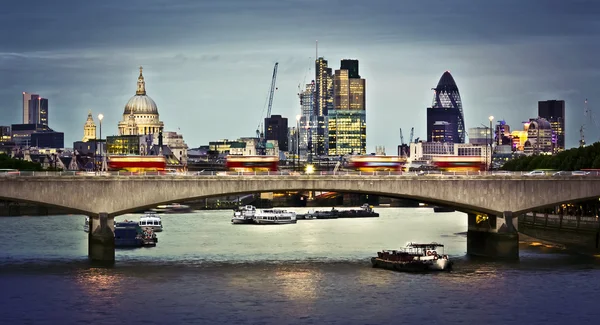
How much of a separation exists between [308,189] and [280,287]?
17.3 metres

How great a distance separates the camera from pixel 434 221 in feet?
628

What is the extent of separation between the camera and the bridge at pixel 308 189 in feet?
357

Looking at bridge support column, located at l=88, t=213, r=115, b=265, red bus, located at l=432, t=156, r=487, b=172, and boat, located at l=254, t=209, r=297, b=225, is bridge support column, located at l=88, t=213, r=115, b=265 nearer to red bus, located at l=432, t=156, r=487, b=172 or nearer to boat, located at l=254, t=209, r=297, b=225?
red bus, located at l=432, t=156, r=487, b=172

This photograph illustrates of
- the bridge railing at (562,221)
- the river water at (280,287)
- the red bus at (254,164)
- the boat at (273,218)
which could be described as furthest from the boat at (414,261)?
the boat at (273,218)

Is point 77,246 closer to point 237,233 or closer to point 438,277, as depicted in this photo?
point 237,233

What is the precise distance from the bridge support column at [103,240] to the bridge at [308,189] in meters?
0.08

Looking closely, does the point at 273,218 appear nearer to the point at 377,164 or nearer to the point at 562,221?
the point at 562,221

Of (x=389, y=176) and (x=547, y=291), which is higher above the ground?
(x=389, y=176)

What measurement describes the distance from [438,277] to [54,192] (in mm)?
31925

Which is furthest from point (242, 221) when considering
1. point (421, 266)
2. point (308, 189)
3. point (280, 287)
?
point (280, 287)

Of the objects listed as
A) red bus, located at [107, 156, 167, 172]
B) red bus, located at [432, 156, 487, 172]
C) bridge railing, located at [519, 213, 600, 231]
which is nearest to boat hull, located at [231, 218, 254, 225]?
bridge railing, located at [519, 213, 600, 231]

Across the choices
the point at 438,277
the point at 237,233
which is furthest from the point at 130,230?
the point at 438,277

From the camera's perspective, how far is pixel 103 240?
109000mm

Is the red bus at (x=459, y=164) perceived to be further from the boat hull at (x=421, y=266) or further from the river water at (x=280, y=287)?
the boat hull at (x=421, y=266)
